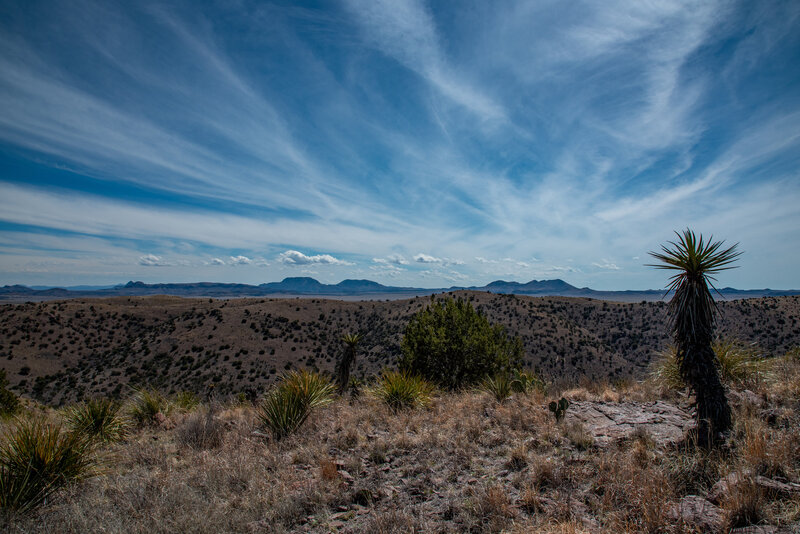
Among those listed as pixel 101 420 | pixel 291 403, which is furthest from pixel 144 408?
pixel 291 403

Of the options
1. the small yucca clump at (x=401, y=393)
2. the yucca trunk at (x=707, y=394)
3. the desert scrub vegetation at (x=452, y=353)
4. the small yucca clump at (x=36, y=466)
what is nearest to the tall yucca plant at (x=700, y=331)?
the yucca trunk at (x=707, y=394)

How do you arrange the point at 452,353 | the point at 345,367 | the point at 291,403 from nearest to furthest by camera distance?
1. the point at 291,403
2. the point at 345,367
3. the point at 452,353

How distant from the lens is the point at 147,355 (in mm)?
57094

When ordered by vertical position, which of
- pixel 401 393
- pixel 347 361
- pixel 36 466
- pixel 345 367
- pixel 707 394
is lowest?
pixel 345 367

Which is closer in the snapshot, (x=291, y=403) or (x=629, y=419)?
(x=629, y=419)

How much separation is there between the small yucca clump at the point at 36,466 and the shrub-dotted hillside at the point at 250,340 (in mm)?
38834

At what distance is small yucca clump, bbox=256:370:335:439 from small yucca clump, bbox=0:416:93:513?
301cm

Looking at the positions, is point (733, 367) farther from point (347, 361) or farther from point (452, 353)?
point (347, 361)

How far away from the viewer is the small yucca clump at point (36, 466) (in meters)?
4.41

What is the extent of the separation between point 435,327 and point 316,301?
83842 millimetres

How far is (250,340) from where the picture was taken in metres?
64.9

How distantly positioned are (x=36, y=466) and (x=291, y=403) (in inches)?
158

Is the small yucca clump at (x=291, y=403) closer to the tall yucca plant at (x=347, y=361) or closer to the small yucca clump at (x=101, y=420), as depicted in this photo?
the small yucca clump at (x=101, y=420)

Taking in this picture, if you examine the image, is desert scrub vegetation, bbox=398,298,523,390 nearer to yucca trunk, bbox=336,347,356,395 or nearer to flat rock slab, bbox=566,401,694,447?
yucca trunk, bbox=336,347,356,395
